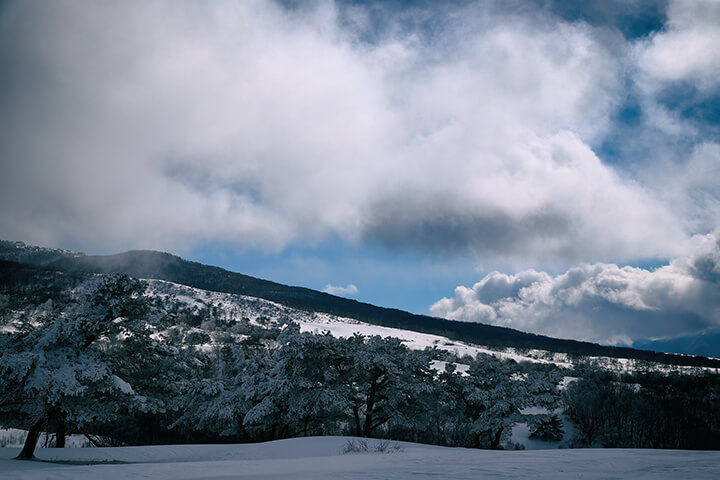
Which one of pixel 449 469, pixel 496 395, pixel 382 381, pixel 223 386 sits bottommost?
pixel 223 386

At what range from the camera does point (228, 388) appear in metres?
33.8

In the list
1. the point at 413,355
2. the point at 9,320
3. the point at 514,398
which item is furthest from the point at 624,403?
the point at 9,320

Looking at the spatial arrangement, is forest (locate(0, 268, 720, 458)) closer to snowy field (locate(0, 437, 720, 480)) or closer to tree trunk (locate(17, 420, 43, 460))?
tree trunk (locate(17, 420, 43, 460))

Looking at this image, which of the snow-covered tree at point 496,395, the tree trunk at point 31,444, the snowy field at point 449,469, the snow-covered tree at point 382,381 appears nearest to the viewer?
the snowy field at point 449,469

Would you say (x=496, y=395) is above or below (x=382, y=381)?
below

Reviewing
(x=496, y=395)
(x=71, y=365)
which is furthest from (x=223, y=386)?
(x=496, y=395)

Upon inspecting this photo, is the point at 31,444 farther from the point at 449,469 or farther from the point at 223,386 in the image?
the point at 449,469

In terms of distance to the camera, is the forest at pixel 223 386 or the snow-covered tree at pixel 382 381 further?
the snow-covered tree at pixel 382 381

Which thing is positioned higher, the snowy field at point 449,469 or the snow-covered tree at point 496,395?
the snowy field at point 449,469

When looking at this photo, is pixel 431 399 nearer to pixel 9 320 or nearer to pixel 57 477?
pixel 57 477

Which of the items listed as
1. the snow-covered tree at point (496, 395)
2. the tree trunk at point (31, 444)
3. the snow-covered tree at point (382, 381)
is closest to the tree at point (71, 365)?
the tree trunk at point (31, 444)

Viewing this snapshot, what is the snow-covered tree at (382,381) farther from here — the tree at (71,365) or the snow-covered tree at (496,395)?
the tree at (71,365)

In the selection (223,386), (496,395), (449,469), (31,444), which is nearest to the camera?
(449,469)

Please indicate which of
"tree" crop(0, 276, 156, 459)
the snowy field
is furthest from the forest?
the snowy field
